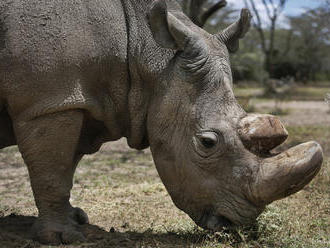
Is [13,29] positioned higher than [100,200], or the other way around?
[13,29]

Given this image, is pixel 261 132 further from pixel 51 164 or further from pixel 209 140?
pixel 51 164

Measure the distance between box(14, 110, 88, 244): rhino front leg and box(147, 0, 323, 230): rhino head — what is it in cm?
65

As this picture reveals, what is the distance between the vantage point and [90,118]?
4.34 metres

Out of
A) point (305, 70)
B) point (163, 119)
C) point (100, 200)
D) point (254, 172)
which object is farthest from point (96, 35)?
point (305, 70)

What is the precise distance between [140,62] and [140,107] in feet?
1.16

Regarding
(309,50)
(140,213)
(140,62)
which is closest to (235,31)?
(140,62)

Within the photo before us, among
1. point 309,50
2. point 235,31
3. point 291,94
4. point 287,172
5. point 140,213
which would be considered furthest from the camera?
point 309,50

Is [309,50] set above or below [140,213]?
above

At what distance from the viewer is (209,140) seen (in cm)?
390

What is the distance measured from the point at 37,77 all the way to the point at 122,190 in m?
2.97

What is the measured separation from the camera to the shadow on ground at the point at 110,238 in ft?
13.4

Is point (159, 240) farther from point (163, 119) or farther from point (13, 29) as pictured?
point (13, 29)

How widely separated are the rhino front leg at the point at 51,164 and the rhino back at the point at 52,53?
0.11 metres

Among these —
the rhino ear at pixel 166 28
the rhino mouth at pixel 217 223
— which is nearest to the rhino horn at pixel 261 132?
the rhino mouth at pixel 217 223
